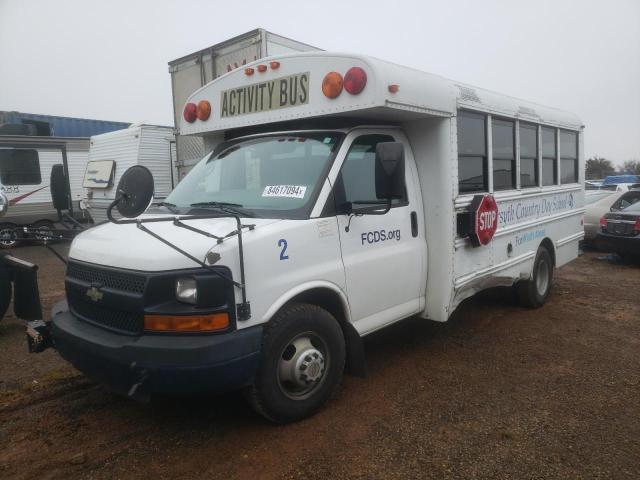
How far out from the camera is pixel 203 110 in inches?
193

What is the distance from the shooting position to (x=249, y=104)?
448 cm

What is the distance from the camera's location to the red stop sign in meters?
4.85

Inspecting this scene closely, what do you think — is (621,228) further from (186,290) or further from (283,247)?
(186,290)

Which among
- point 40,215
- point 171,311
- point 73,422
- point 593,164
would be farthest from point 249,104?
point 593,164

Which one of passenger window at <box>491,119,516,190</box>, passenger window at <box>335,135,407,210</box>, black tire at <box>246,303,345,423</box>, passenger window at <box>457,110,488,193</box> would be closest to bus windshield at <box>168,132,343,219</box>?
passenger window at <box>335,135,407,210</box>

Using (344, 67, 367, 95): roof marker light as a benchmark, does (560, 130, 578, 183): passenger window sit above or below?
below

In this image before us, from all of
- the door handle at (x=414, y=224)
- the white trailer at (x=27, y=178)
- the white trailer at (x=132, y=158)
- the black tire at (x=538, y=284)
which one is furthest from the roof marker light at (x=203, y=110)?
the white trailer at (x=27, y=178)

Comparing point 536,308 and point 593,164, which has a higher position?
point 593,164

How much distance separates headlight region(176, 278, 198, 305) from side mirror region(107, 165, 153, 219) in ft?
2.09

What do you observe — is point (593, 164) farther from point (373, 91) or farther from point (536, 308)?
point (373, 91)

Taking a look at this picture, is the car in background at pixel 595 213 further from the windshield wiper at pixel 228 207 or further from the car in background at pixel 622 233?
the windshield wiper at pixel 228 207

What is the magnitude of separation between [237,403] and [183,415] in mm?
414

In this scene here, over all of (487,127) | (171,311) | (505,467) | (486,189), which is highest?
(487,127)

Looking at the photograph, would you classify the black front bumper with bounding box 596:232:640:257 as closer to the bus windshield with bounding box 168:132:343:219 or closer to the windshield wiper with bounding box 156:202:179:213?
the bus windshield with bounding box 168:132:343:219
